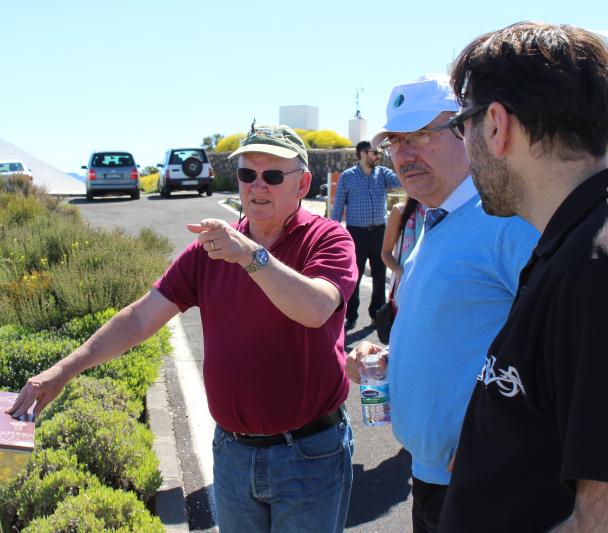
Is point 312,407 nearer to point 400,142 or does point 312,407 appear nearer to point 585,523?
point 400,142

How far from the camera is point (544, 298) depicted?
1.18 metres

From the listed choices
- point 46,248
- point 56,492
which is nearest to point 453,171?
point 56,492

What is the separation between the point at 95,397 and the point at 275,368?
244 cm

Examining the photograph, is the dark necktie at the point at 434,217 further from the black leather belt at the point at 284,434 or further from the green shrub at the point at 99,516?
the green shrub at the point at 99,516

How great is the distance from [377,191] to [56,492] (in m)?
5.52

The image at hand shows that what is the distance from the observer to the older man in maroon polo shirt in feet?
8.22

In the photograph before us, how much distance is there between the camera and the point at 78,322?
596cm

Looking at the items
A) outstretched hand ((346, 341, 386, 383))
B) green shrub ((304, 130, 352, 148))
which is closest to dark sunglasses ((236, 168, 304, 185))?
outstretched hand ((346, 341, 386, 383))

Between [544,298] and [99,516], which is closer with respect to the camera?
[544,298]

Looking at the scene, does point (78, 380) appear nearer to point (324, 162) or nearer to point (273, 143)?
point (273, 143)

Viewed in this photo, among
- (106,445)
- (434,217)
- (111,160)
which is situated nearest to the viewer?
(434,217)

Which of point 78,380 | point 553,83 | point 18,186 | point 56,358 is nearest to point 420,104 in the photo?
point 553,83

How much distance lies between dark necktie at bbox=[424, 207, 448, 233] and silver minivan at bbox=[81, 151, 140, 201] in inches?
986

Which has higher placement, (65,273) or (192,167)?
(65,273)
